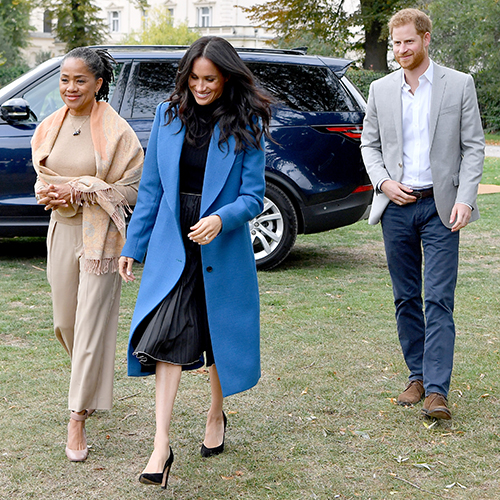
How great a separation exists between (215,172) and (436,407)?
172cm

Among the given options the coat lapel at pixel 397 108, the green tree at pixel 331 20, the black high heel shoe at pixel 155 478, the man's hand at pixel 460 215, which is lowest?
the black high heel shoe at pixel 155 478

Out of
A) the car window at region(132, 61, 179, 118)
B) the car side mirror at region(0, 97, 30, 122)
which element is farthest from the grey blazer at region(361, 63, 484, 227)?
the car side mirror at region(0, 97, 30, 122)

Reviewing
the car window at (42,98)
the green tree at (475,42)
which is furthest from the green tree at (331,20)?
the car window at (42,98)

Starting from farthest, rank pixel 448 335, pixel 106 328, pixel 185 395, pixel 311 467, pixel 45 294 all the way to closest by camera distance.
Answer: pixel 45 294
pixel 185 395
pixel 448 335
pixel 106 328
pixel 311 467

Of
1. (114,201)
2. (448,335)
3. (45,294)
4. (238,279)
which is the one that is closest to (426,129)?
(448,335)

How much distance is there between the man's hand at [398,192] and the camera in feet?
13.1

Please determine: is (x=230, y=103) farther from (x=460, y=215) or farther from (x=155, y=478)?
(x=155, y=478)

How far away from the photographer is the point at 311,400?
4.16 meters

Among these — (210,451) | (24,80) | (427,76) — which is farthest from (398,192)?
(24,80)

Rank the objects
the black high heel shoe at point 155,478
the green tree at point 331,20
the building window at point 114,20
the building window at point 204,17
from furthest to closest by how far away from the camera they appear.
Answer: the building window at point 114,20, the building window at point 204,17, the green tree at point 331,20, the black high heel shoe at point 155,478

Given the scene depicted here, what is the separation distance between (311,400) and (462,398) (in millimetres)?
852

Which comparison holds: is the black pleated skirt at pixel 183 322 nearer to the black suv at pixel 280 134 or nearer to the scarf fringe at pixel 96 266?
the scarf fringe at pixel 96 266

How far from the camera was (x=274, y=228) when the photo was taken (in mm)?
7398

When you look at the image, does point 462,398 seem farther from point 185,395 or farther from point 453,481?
point 185,395
